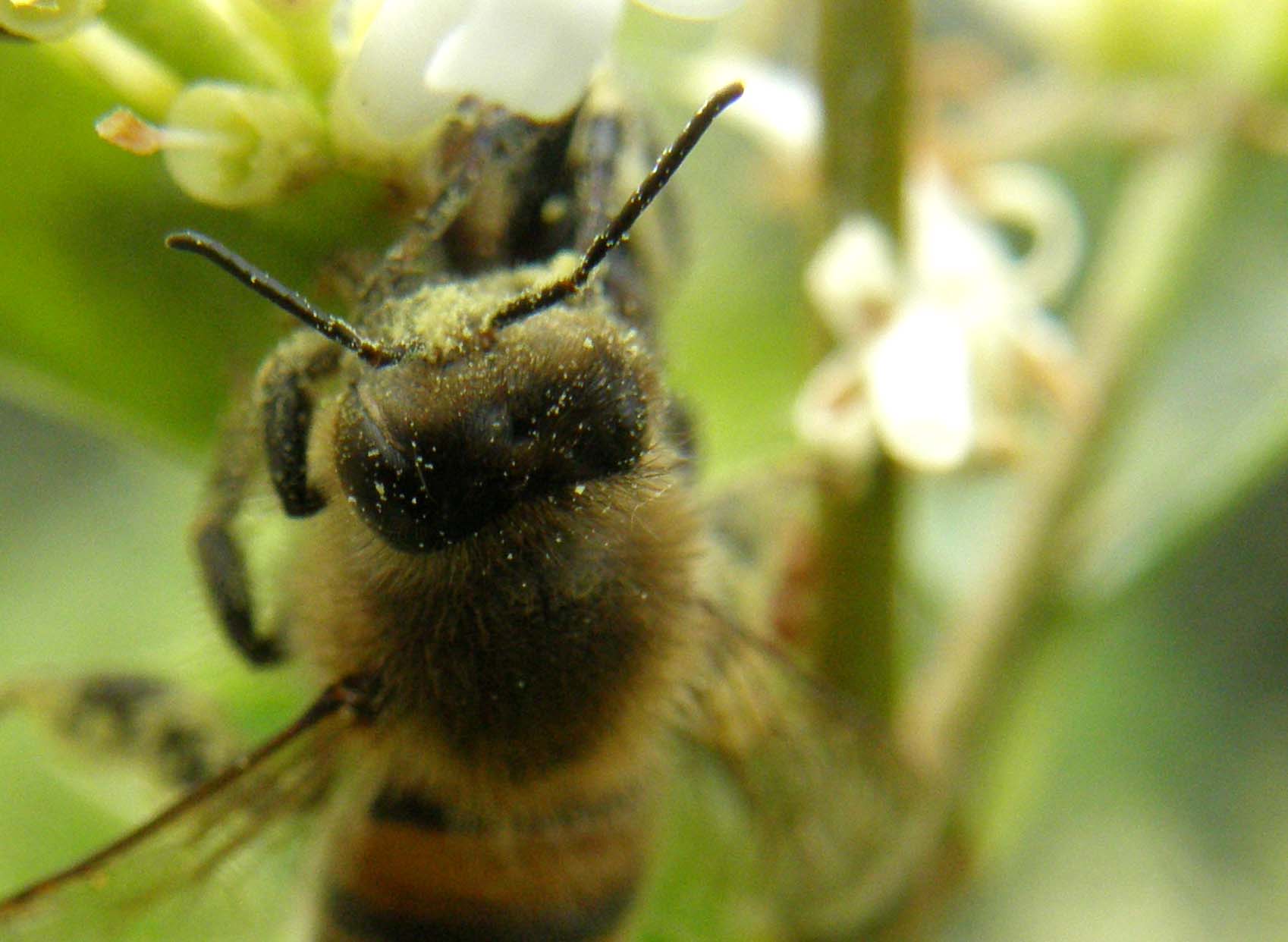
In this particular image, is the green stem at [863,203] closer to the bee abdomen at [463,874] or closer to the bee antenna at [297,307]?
the bee abdomen at [463,874]

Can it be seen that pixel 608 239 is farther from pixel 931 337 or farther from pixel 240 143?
pixel 931 337

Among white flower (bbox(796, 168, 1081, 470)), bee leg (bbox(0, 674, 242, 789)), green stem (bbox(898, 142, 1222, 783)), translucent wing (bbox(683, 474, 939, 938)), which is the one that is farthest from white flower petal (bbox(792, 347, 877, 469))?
bee leg (bbox(0, 674, 242, 789))

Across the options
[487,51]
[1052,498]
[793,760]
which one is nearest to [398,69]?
[487,51]

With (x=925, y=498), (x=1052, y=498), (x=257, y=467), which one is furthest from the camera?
(x=925, y=498)

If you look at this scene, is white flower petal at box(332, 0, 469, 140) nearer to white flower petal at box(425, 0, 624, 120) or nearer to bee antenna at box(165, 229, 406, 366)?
white flower petal at box(425, 0, 624, 120)

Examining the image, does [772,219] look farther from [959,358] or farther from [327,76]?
[327,76]

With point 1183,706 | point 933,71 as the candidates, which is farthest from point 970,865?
point 1183,706

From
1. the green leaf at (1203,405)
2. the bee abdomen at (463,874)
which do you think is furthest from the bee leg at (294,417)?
the green leaf at (1203,405)
